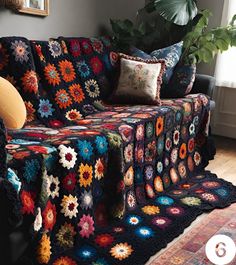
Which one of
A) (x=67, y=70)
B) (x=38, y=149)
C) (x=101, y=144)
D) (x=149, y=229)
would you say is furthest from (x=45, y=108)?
(x=149, y=229)

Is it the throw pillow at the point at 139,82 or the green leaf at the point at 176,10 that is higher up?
the green leaf at the point at 176,10

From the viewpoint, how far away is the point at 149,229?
1857 mm

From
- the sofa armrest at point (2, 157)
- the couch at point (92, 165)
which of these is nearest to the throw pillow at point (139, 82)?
the couch at point (92, 165)

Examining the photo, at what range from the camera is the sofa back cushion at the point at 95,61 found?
2521 millimetres

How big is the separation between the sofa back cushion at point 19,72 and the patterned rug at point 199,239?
109 cm

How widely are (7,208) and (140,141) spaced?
1.10 m

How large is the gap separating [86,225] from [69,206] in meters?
0.16

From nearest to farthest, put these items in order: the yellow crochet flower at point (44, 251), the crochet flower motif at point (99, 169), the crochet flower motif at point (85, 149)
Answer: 1. the yellow crochet flower at point (44, 251)
2. the crochet flower motif at point (85, 149)
3. the crochet flower motif at point (99, 169)

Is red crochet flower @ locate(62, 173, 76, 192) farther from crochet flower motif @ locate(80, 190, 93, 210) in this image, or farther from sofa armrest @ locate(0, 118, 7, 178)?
sofa armrest @ locate(0, 118, 7, 178)

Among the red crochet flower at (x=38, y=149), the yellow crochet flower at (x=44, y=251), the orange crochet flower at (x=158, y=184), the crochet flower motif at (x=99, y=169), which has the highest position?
the red crochet flower at (x=38, y=149)

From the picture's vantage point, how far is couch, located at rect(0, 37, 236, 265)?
4.75 feet

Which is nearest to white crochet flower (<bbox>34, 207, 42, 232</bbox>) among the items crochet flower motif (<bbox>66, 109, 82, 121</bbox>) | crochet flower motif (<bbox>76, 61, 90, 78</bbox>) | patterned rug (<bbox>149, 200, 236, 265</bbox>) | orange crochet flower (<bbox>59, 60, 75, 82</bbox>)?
patterned rug (<bbox>149, 200, 236, 265</bbox>)

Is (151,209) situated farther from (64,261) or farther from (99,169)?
(64,261)

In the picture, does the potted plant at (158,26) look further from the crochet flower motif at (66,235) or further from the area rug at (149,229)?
the crochet flower motif at (66,235)
